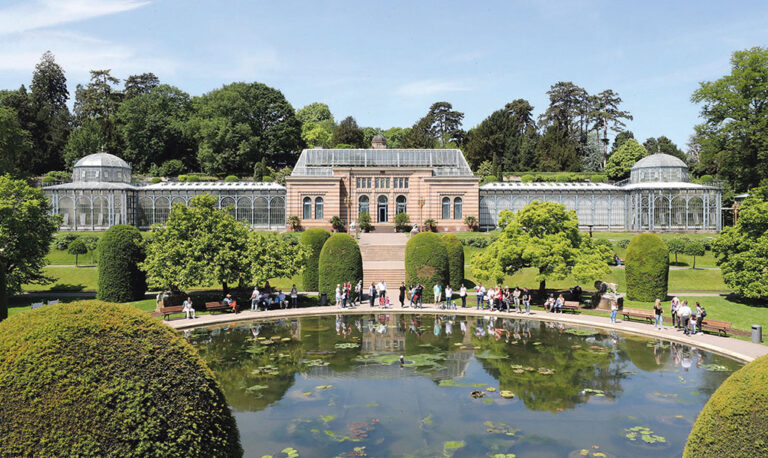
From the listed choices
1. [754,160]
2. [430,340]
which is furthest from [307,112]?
[430,340]

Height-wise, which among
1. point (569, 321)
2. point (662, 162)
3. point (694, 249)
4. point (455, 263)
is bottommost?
point (569, 321)

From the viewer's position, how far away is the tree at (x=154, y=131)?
247 ft

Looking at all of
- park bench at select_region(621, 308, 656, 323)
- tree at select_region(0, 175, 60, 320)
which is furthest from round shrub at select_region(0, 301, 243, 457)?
tree at select_region(0, 175, 60, 320)

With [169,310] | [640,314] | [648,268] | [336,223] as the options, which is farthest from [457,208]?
[169,310]

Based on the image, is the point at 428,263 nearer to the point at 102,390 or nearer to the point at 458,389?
the point at 458,389

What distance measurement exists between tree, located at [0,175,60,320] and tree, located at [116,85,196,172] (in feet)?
155

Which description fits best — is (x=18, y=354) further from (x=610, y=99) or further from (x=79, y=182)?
(x=610, y=99)

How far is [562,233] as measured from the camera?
28.8m

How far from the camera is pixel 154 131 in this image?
7656cm

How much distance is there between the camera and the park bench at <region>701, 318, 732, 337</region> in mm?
21062

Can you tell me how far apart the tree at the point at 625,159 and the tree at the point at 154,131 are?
204 feet

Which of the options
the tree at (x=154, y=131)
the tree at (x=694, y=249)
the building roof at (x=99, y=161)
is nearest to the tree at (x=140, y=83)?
the tree at (x=154, y=131)

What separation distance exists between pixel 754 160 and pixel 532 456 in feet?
166

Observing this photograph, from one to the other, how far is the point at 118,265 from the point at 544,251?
74.7ft
